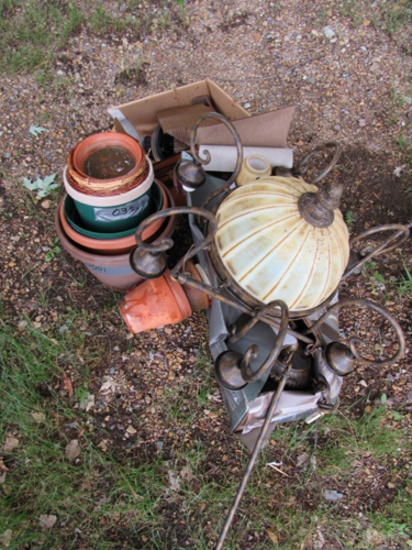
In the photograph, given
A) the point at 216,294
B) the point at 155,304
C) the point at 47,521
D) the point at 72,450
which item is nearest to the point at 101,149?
the point at 155,304

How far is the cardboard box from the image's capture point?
2.51 m

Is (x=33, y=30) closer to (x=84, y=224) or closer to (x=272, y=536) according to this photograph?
(x=84, y=224)

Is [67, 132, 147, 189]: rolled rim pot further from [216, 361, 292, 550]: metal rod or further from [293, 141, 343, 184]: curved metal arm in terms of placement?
[216, 361, 292, 550]: metal rod

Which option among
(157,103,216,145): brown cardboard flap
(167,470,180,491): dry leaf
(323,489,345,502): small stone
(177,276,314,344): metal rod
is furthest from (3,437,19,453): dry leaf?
(157,103,216,145): brown cardboard flap

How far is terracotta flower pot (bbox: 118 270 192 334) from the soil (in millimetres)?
313

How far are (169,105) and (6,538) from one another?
99.1 inches

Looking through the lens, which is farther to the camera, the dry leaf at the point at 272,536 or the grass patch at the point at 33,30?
the grass patch at the point at 33,30

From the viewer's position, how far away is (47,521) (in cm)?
221

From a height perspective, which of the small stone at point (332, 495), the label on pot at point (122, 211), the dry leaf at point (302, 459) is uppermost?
the label on pot at point (122, 211)

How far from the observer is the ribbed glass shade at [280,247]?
1.65 meters

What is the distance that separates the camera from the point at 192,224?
2227 mm

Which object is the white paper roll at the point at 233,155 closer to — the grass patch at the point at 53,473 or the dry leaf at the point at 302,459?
the grass patch at the point at 53,473

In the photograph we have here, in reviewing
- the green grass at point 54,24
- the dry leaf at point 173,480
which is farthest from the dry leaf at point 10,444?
the green grass at point 54,24

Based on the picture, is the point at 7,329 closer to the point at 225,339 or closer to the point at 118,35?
the point at 225,339
